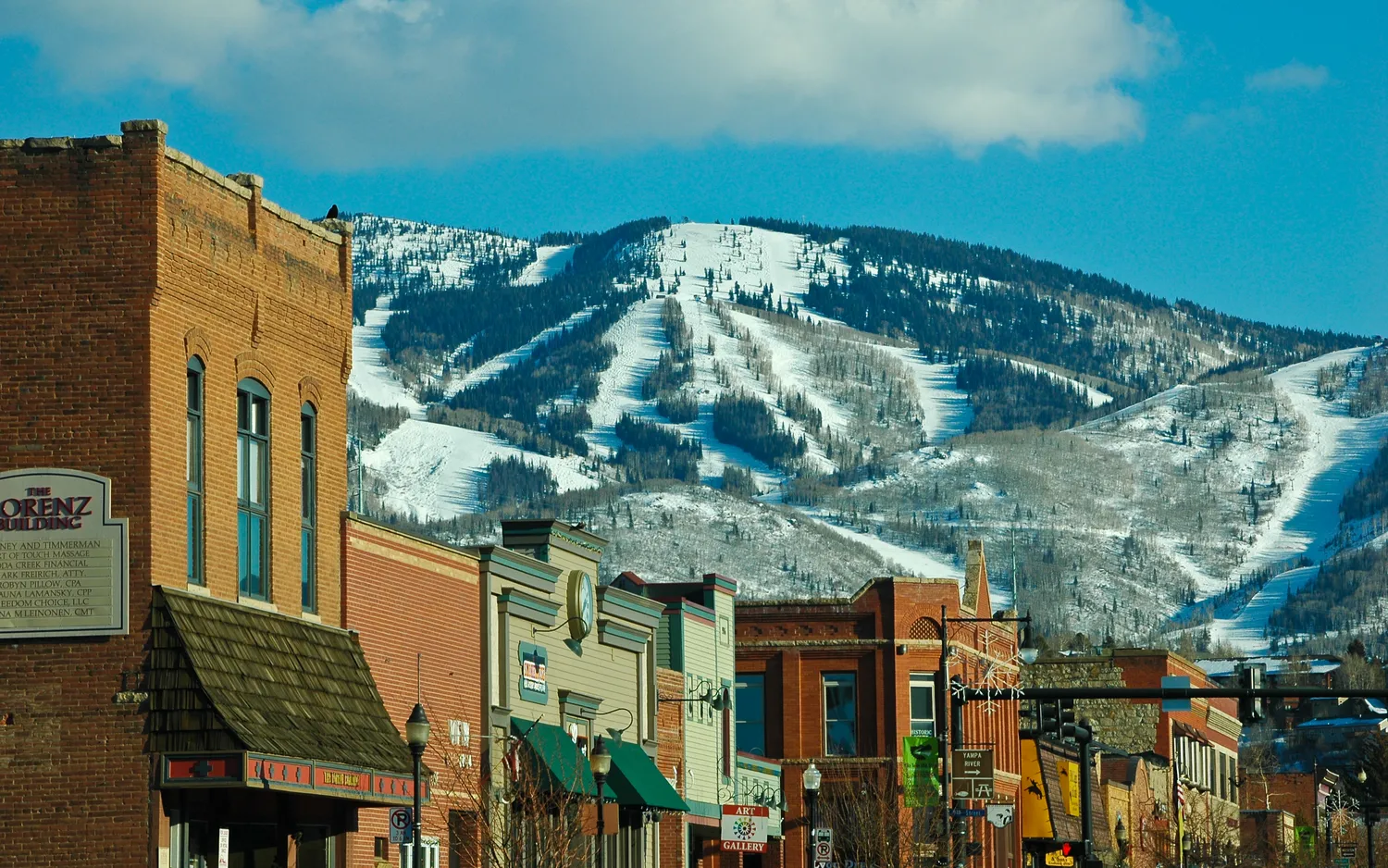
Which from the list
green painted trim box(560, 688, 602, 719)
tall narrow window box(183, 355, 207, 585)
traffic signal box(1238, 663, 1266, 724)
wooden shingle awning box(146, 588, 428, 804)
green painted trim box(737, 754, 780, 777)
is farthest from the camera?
green painted trim box(737, 754, 780, 777)

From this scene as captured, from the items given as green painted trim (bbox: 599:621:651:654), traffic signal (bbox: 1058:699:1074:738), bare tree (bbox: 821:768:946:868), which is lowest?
bare tree (bbox: 821:768:946:868)

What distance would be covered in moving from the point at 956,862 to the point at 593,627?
66.0 ft

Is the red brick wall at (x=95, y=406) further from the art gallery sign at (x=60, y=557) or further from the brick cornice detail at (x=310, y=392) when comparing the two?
the brick cornice detail at (x=310, y=392)

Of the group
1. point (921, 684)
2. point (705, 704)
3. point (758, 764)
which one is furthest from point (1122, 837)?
point (705, 704)

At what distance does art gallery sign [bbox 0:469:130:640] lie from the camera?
115 feet

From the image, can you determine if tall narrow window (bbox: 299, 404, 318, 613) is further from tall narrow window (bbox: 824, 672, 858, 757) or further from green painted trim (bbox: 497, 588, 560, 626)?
tall narrow window (bbox: 824, 672, 858, 757)

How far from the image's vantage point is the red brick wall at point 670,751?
217ft

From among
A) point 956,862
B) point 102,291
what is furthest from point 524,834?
point 956,862

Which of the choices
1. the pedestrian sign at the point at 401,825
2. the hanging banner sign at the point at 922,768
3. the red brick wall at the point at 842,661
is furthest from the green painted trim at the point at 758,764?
the pedestrian sign at the point at 401,825

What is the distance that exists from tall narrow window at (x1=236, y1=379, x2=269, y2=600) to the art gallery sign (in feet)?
12.1

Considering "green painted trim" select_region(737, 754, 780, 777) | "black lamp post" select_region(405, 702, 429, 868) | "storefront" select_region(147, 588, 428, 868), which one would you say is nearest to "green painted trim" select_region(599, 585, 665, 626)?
"green painted trim" select_region(737, 754, 780, 777)

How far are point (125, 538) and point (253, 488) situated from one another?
4606 millimetres

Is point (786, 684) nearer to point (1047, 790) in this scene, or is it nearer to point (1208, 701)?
point (1047, 790)

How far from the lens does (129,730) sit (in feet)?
114
